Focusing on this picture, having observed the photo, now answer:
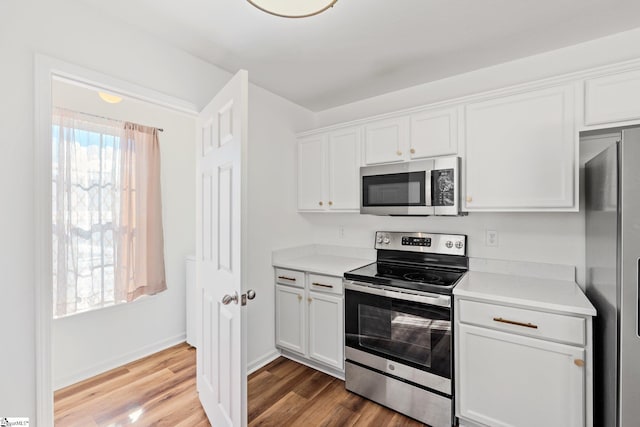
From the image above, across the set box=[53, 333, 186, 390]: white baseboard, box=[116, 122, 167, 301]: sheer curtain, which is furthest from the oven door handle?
box=[53, 333, 186, 390]: white baseboard

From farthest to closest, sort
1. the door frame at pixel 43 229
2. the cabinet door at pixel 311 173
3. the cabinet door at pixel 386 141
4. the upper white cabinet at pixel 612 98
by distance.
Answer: the cabinet door at pixel 311 173 < the cabinet door at pixel 386 141 < the upper white cabinet at pixel 612 98 < the door frame at pixel 43 229

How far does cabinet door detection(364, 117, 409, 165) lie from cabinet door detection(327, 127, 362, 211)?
0.11 m

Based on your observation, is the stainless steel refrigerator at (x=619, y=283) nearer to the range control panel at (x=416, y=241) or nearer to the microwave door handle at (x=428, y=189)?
the microwave door handle at (x=428, y=189)

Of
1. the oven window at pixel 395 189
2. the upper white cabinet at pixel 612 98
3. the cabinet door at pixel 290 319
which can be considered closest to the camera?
the upper white cabinet at pixel 612 98

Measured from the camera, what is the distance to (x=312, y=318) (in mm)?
2465

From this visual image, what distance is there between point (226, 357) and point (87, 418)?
118cm

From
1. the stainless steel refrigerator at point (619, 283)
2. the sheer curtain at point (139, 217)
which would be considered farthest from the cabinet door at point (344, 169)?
the sheer curtain at point (139, 217)

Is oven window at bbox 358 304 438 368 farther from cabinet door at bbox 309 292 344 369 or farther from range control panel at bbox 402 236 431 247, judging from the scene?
range control panel at bbox 402 236 431 247

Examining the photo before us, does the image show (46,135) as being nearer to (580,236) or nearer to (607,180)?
(607,180)

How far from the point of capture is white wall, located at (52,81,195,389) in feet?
7.61

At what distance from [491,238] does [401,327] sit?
1.00 meters

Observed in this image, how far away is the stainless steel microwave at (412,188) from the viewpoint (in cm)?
205

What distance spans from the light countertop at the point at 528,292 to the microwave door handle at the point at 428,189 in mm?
594

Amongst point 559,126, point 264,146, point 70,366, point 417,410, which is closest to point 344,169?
point 264,146
